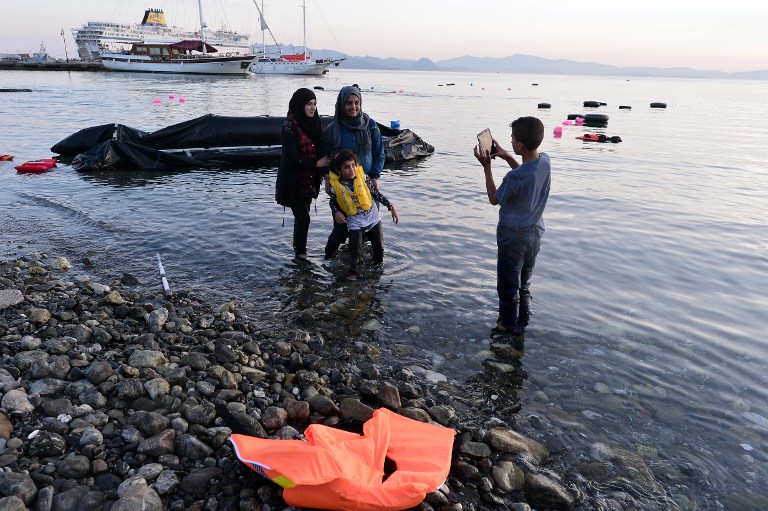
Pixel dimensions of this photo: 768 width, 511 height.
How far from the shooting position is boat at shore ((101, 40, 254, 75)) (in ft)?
309

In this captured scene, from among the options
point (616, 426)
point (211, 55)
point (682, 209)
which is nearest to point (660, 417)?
point (616, 426)

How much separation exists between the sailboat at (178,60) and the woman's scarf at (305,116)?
314 feet

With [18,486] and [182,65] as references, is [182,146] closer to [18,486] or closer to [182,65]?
[18,486]

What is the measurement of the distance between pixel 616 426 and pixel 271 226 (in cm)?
783

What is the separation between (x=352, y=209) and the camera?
7.52 meters

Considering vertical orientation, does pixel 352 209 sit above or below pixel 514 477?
above

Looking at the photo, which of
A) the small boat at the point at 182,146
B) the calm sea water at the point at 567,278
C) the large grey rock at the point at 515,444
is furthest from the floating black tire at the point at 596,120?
the large grey rock at the point at 515,444

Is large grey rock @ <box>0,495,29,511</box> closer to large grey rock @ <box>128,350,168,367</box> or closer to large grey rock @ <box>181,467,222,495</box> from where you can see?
large grey rock @ <box>181,467,222,495</box>

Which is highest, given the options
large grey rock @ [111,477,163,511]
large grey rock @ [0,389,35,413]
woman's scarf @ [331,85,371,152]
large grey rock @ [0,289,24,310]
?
woman's scarf @ [331,85,371,152]

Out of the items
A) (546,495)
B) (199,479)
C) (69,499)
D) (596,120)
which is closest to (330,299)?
(199,479)

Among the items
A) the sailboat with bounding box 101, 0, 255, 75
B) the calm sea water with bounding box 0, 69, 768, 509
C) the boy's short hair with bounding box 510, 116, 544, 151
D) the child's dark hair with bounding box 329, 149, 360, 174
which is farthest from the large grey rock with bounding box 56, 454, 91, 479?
the sailboat with bounding box 101, 0, 255, 75

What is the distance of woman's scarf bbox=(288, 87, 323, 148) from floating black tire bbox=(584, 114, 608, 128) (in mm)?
32271

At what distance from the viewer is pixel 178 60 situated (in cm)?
9488

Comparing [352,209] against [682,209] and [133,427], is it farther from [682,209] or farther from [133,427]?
[682,209]
